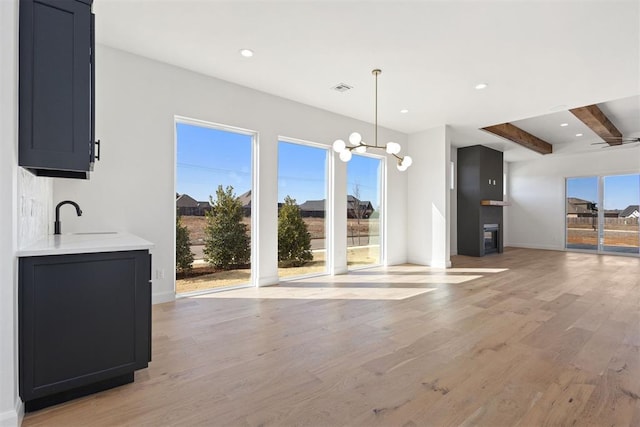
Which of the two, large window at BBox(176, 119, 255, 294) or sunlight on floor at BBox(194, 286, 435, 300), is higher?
large window at BBox(176, 119, 255, 294)

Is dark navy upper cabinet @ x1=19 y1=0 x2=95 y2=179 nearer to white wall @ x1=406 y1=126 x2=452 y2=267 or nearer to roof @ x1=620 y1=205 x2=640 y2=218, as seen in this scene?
white wall @ x1=406 y1=126 x2=452 y2=267

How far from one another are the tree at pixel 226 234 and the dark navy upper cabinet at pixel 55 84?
2.53 m

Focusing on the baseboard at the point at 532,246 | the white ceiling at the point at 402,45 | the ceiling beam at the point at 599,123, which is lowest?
the baseboard at the point at 532,246

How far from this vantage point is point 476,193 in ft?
27.6

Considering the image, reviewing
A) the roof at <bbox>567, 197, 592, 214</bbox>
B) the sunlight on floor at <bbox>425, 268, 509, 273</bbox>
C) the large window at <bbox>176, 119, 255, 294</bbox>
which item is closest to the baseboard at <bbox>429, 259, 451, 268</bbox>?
the sunlight on floor at <bbox>425, 268, 509, 273</bbox>

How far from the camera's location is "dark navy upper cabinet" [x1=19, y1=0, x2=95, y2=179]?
5.76 ft

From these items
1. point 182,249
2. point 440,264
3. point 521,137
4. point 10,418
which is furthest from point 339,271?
point 521,137

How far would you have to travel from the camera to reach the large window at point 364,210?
6242 millimetres

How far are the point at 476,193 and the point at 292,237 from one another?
218 inches

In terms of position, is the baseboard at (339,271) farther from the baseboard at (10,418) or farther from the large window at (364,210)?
the baseboard at (10,418)

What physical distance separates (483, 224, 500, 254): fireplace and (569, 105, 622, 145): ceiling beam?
10.2 feet

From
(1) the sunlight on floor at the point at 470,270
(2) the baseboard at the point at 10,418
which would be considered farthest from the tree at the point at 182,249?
(1) the sunlight on floor at the point at 470,270

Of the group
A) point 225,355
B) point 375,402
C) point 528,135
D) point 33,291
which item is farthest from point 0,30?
point 528,135

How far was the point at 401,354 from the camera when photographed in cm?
251
